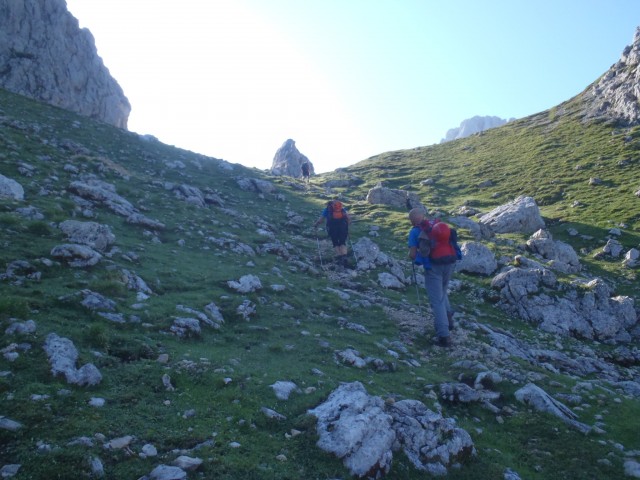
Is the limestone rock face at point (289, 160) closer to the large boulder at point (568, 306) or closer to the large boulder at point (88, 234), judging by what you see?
the large boulder at point (568, 306)

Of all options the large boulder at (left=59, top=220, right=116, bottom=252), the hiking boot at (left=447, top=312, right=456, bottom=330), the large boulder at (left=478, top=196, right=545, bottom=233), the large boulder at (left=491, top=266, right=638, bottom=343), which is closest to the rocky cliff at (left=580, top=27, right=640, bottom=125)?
the large boulder at (left=478, top=196, right=545, bottom=233)

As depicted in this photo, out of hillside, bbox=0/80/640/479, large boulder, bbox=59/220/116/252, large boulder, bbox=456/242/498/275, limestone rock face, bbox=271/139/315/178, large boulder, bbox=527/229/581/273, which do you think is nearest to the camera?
hillside, bbox=0/80/640/479

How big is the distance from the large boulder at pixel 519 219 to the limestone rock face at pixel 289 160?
2580 inches

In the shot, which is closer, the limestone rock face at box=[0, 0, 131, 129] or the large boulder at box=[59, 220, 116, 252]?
the large boulder at box=[59, 220, 116, 252]

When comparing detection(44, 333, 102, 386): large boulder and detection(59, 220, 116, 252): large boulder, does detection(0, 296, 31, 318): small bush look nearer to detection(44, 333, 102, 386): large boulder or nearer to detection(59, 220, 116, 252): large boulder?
detection(44, 333, 102, 386): large boulder

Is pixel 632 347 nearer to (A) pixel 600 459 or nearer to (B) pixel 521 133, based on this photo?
(A) pixel 600 459

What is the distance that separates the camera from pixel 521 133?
2864 inches

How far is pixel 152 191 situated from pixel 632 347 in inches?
1012

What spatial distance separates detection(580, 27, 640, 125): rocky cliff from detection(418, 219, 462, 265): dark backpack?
56921mm

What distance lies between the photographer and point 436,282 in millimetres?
14453

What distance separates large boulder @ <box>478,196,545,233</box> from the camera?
32250 millimetres

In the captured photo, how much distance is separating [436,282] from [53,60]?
2248 inches

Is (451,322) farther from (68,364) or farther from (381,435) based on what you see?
(68,364)

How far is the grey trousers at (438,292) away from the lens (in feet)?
46.3
